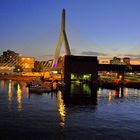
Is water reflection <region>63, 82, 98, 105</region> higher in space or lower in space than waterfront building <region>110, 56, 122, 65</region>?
lower

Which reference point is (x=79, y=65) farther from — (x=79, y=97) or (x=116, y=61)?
(x=79, y=97)

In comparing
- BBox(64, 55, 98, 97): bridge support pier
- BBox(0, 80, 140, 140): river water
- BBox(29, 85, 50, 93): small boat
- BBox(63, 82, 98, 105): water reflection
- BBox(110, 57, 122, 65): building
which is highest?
BBox(110, 57, 122, 65): building

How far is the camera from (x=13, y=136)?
3797cm

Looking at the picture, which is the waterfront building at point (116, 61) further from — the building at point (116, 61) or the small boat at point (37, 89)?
the small boat at point (37, 89)

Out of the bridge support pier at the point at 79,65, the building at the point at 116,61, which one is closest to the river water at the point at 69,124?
the bridge support pier at the point at 79,65

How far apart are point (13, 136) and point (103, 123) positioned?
14823mm

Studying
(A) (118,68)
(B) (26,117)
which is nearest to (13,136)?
(B) (26,117)

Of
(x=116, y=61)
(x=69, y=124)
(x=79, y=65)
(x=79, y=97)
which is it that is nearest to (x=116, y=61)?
(x=116, y=61)

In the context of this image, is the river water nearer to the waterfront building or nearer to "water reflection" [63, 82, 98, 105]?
"water reflection" [63, 82, 98, 105]

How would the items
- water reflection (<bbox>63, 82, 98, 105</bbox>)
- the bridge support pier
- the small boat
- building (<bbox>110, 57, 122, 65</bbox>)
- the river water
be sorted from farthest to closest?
building (<bbox>110, 57, 122, 65</bbox>)
the bridge support pier
the small boat
water reflection (<bbox>63, 82, 98, 105</bbox>)
the river water

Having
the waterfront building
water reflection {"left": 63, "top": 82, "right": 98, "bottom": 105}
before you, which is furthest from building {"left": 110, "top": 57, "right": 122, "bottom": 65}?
water reflection {"left": 63, "top": 82, "right": 98, "bottom": 105}

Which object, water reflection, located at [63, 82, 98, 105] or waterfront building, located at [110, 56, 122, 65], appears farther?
waterfront building, located at [110, 56, 122, 65]

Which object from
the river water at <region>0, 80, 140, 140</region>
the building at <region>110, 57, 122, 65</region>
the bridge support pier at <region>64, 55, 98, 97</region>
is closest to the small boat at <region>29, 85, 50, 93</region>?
the bridge support pier at <region>64, 55, 98, 97</region>

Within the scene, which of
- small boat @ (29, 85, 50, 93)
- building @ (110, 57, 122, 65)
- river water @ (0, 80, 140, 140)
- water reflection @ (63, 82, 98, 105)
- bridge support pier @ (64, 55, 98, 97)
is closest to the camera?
river water @ (0, 80, 140, 140)
